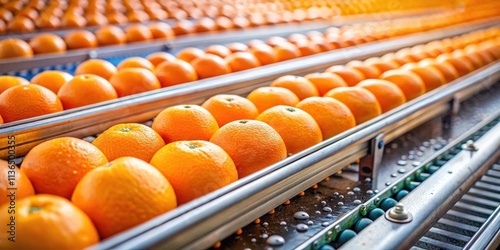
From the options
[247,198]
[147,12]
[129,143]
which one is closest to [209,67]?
[129,143]

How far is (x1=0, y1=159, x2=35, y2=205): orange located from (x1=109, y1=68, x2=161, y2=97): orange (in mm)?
1058

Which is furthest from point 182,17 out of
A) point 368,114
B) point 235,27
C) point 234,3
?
Result: point 368,114

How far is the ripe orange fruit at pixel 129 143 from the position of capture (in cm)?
131

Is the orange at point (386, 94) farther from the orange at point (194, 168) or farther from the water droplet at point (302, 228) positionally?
the orange at point (194, 168)

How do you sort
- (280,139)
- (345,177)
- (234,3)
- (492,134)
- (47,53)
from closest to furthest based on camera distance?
(280,139), (345,177), (492,134), (47,53), (234,3)

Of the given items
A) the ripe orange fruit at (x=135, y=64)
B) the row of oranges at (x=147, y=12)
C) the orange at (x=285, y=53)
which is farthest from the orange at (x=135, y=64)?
the row of oranges at (x=147, y=12)

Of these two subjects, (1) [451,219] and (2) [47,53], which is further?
(2) [47,53]

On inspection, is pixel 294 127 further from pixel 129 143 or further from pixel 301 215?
pixel 129 143

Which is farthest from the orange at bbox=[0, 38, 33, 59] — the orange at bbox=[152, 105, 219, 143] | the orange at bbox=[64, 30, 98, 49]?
the orange at bbox=[152, 105, 219, 143]

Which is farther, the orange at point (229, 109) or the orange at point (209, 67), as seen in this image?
the orange at point (209, 67)

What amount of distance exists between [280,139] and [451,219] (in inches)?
38.5

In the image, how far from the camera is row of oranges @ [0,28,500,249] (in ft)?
3.05

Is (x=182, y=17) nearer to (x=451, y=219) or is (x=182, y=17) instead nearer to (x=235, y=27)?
(x=235, y=27)

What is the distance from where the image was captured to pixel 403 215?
50.3 inches
